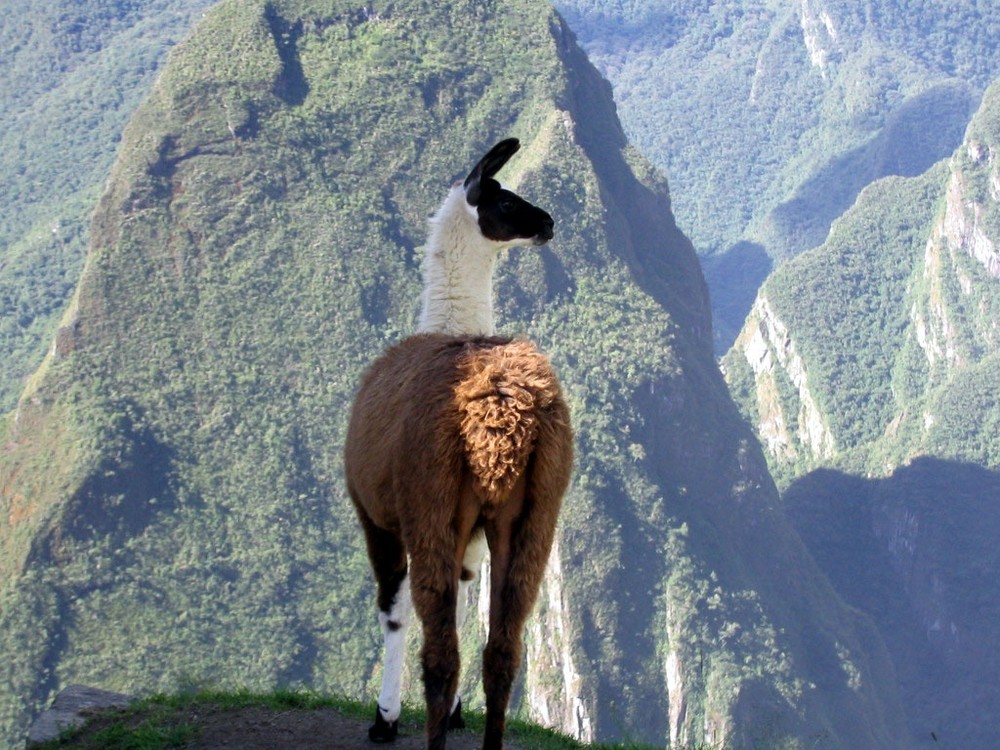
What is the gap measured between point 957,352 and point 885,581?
60.4ft

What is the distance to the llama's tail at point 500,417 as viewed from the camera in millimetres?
5121

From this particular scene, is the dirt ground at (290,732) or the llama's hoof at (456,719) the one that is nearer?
the dirt ground at (290,732)

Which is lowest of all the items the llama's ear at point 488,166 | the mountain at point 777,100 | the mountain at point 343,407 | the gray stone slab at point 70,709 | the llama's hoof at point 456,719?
the gray stone slab at point 70,709

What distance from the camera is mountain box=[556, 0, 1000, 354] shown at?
5271 inches

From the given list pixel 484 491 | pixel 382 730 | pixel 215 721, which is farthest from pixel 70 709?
pixel 484 491

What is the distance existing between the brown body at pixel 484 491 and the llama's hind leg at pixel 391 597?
28.6 inches

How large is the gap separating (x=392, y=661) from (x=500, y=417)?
1713mm

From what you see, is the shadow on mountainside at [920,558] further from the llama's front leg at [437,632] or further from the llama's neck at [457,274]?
the llama's front leg at [437,632]

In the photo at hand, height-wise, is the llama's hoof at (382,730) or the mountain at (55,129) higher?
the mountain at (55,129)

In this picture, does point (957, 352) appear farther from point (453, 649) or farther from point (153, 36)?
point (453, 649)

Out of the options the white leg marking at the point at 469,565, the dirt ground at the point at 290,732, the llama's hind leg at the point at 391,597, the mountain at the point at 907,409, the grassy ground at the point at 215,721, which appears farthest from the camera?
the mountain at the point at 907,409

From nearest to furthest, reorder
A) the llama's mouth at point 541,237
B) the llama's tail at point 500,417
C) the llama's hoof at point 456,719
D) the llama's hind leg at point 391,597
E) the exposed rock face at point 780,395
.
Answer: the llama's tail at point 500,417 < the llama's hind leg at point 391,597 < the llama's hoof at point 456,719 < the llama's mouth at point 541,237 < the exposed rock face at point 780,395

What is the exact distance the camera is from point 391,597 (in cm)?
620

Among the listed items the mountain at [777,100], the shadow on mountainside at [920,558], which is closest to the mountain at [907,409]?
the shadow on mountainside at [920,558]
